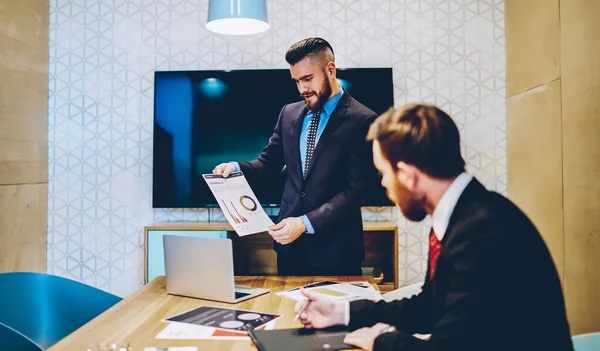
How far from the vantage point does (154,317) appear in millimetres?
1617

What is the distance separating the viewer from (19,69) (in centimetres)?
378

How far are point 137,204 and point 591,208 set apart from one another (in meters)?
3.02

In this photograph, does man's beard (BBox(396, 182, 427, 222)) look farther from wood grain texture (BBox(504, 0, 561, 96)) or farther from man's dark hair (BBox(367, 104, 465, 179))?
wood grain texture (BBox(504, 0, 561, 96))

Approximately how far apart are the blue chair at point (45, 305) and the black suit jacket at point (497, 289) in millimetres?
1458

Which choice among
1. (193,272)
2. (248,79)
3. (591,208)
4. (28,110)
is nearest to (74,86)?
(28,110)

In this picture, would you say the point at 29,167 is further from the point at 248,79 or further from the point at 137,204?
the point at 248,79

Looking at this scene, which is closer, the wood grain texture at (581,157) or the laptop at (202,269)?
the laptop at (202,269)

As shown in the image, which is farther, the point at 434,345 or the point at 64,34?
the point at 64,34

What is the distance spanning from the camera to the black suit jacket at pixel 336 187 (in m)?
2.28

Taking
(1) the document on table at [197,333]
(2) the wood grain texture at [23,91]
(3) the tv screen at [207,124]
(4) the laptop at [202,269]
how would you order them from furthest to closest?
(3) the tv screen at [207,124], (2) the wood grain texture at [23,91], (4) the laptop at [202,269], (1) the document on table at [197,333]

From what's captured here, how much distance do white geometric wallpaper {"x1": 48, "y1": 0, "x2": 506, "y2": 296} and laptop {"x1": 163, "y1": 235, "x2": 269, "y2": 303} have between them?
2.22 meters

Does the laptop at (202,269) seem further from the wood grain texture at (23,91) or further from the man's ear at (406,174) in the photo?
the wood grain texture at (23,91)

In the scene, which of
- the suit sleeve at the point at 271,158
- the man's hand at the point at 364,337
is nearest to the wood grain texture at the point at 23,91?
the suit sleeve at the point at 271,158

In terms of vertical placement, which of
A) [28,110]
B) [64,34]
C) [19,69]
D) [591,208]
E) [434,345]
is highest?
[64,34]
